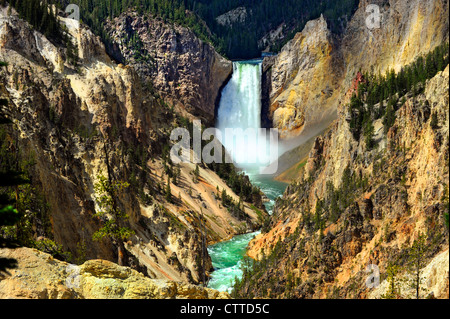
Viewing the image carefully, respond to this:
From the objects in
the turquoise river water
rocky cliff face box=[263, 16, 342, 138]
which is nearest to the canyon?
the turquoise river water

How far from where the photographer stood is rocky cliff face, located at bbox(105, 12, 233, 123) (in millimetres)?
141000

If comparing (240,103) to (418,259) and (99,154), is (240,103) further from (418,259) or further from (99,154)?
(418,259)

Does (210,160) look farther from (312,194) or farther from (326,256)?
(326,256)

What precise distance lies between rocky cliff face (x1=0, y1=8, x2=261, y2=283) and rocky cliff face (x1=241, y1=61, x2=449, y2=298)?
469 inches

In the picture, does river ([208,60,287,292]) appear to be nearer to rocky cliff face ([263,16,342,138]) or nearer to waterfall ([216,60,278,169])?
waterfall ([216,60,278,169])

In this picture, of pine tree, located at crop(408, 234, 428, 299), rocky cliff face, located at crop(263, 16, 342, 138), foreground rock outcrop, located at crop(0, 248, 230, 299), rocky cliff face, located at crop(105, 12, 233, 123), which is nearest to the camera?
foreground rock outcrop, located at crop(0, 248, 230, 299)

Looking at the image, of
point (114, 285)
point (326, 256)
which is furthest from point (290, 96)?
point (114, 285)

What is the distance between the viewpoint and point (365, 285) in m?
39.1

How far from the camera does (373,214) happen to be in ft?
151

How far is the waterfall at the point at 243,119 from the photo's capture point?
148125 millimetres

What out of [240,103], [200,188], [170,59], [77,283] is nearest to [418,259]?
[77,283]

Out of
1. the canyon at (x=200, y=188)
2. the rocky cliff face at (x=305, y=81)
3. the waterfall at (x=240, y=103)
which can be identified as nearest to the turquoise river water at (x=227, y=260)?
the canyon at (x=200, y=188)

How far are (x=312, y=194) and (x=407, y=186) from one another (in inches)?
894

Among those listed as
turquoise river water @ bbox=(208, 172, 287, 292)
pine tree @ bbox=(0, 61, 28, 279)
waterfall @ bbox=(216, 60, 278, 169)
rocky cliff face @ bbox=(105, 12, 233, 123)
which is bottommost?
turquoise river water @ bbox=(208, 172, 287, 292)
